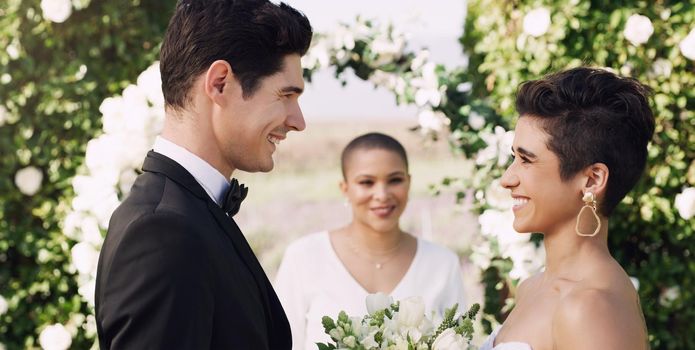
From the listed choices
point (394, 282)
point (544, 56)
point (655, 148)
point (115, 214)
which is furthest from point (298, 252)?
point (115, 214)

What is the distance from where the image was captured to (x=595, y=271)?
2.56 metres

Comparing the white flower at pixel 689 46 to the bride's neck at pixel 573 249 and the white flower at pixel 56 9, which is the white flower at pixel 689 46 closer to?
the bride's neck at pixel 573 249

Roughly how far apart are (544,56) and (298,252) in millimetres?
1700

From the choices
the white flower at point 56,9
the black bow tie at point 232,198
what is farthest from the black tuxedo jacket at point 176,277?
the white flower at point 56,9

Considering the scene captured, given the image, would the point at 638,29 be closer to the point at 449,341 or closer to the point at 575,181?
the point at 575,181

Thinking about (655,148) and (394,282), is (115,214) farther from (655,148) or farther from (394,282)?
(655,148)

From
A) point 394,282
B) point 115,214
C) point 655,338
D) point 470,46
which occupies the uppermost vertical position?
point 470,46

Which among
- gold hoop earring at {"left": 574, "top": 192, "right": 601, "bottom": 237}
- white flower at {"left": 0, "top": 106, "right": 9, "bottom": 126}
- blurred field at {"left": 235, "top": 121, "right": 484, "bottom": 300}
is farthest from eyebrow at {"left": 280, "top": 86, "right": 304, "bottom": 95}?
blurred field at {"left": 235, "top": 121, "right": 484, "bottom": 300}

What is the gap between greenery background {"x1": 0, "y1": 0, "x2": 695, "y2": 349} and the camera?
480cm

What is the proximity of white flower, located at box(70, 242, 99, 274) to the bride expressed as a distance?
8.64ft

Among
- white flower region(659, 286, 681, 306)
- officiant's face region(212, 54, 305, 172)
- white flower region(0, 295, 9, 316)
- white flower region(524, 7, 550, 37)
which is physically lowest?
white flower region(659, 286, 681, 306)

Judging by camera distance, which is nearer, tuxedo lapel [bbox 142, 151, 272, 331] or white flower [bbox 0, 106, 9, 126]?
tuxedo lapel [bbox 142, 151, 272, 331]

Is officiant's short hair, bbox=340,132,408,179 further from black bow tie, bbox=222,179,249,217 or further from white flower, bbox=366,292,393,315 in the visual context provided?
black bow tie, bbox=222,179,249,217

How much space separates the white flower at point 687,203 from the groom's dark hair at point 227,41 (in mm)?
2973
